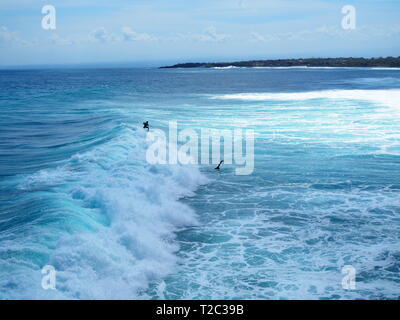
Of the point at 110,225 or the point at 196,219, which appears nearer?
the point at 110,225

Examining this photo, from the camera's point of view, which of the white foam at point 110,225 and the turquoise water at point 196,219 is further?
the turquoise water at point 196,219

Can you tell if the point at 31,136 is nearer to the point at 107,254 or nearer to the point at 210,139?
the point at 210,139

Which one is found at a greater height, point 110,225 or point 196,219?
point 110,225

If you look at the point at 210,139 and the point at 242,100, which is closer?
the point at 210,139

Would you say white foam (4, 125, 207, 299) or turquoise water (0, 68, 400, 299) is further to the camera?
turquoise water (0, 68, 400, 299)

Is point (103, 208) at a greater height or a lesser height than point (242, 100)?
lesser

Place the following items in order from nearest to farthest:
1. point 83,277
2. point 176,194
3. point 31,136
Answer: point 83,277 → point 176,194 → point 31,136

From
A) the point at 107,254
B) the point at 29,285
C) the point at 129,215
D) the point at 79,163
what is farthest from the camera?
the point at 79,163

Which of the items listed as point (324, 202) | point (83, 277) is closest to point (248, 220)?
point (324, 202)
